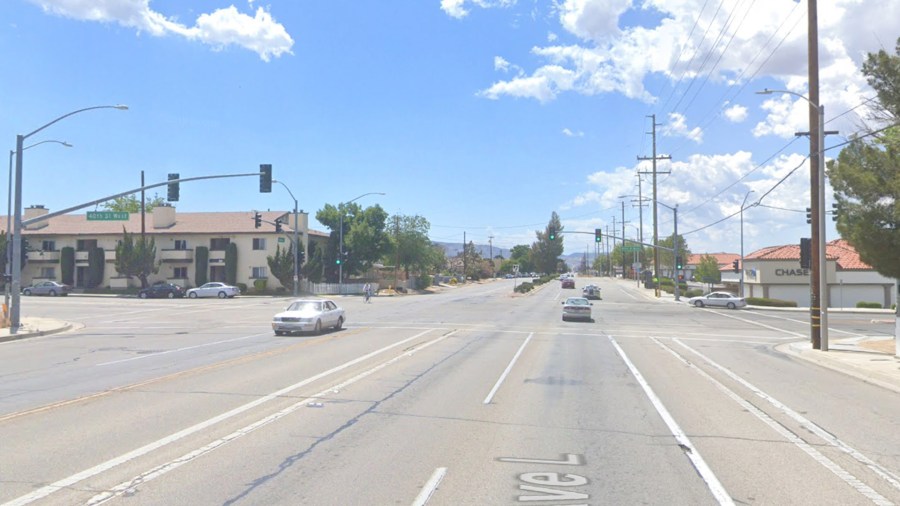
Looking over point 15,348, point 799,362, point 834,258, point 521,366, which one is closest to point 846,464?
point 521,366

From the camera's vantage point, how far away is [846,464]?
7.81m

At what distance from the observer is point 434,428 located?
9.28m

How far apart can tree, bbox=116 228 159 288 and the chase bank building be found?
57.5m

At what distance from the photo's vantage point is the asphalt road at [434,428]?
21.5ft

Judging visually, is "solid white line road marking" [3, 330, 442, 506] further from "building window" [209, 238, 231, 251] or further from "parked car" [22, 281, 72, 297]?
"parked car" [22, 281, 72, 297]

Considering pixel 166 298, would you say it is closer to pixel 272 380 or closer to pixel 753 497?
pixel 272 380

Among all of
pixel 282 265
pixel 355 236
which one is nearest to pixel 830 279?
pixel 355 236

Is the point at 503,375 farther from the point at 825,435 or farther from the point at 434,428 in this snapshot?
the point at 825,435

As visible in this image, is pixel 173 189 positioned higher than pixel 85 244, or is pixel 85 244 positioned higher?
pixel 173 189

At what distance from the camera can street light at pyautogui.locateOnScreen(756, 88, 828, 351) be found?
21.8m

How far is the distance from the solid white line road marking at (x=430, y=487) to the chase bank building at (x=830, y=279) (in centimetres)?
5984

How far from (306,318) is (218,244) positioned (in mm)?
48577

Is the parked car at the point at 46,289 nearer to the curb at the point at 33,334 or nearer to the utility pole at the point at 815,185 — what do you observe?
the curb at the point at 33,334

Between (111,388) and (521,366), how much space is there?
897 cm
